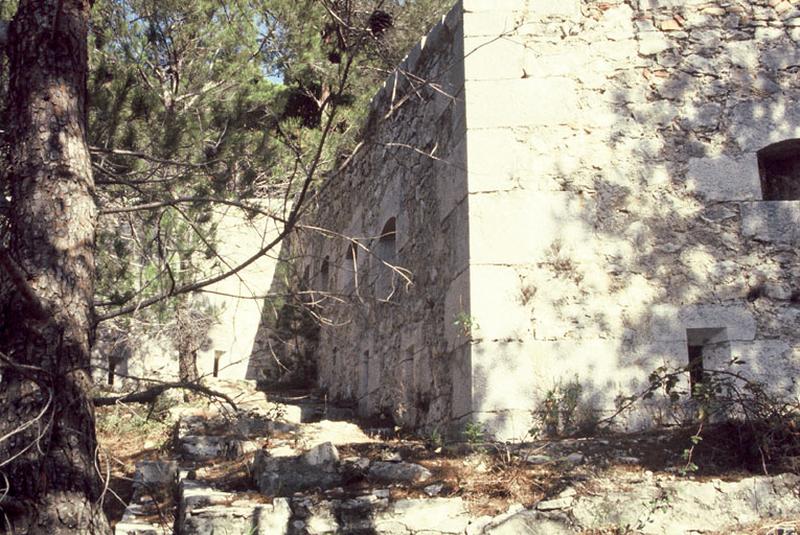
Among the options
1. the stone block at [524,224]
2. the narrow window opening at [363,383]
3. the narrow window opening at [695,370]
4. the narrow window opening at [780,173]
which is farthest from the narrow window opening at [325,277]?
the narrow window opening at [780,173]

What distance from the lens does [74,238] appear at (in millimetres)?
3547

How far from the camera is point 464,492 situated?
4.45 metres

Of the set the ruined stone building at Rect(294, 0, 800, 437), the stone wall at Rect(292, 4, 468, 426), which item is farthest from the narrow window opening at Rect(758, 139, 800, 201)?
the stone wall at Rect(292, 4, 468, 426)

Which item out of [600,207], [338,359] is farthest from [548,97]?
[338,359]

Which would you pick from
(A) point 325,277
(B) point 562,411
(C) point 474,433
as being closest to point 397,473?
(C) point 474,433

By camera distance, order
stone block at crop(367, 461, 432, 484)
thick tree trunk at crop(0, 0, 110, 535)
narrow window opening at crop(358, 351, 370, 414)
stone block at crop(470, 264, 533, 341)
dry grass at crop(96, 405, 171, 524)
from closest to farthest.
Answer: thick tree trunk at crop(0, 0, 110, 535), stone block at crop(367, 461, 432, 484), stone block at crop(470, 264, 533, 341), dry grass at crop(96, 405, 171, 524), narrow window opening at crop(358, 351, 370, 414)

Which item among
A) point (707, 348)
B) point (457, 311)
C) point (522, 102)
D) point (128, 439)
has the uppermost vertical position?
point (522, 102)

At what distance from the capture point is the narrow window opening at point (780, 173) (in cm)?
571

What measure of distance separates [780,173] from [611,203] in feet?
3.93

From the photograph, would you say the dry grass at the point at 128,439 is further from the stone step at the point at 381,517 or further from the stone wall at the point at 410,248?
the stone step at the point at 381,517

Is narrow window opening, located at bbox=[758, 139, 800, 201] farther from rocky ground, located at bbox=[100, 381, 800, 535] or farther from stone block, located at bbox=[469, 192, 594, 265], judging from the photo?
rocky ground, located at bbox=[100, 381, 800, 535]

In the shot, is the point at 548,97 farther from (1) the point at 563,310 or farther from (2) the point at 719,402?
(2) the point at 719,402

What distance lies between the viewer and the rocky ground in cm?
412

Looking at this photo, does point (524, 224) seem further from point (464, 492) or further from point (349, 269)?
point (349, 269)
